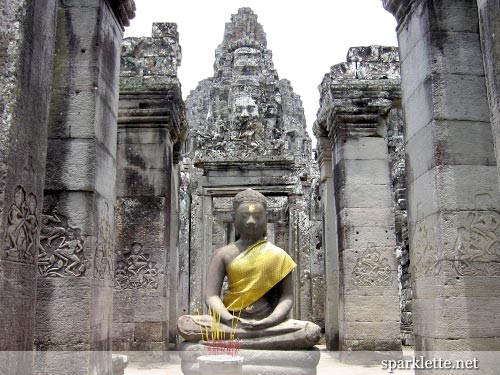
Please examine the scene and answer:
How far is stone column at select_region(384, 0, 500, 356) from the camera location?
5113mm

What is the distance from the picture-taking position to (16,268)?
3.47m

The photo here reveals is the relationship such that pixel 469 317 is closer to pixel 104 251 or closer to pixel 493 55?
pixel 493 55

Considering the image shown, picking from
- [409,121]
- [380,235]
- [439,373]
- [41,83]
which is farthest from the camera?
[380,235]

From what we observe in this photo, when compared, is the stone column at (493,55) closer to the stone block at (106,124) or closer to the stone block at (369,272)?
the stone block at (106,124)

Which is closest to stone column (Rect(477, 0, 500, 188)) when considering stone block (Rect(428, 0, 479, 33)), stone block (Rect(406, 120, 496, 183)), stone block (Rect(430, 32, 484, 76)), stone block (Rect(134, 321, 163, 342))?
stone block (Rect(406, 120, 496, 183))

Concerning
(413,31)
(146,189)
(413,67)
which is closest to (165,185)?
(146,189)

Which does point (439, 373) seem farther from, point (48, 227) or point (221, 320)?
point (48, 227)

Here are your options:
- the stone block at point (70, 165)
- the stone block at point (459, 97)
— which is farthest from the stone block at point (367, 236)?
the stone block at point (70, 165)

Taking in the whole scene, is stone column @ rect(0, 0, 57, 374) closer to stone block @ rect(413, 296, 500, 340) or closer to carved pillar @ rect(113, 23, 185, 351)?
stone block @ rect(413, 296, 500, 340)

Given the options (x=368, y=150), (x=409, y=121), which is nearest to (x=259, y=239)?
(x=409, y=121)

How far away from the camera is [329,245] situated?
1120 centimetres

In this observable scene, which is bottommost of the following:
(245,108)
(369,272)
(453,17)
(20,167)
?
Result: (369,272)

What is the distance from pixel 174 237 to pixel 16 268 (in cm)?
734

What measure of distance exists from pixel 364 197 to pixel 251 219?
3444mm
